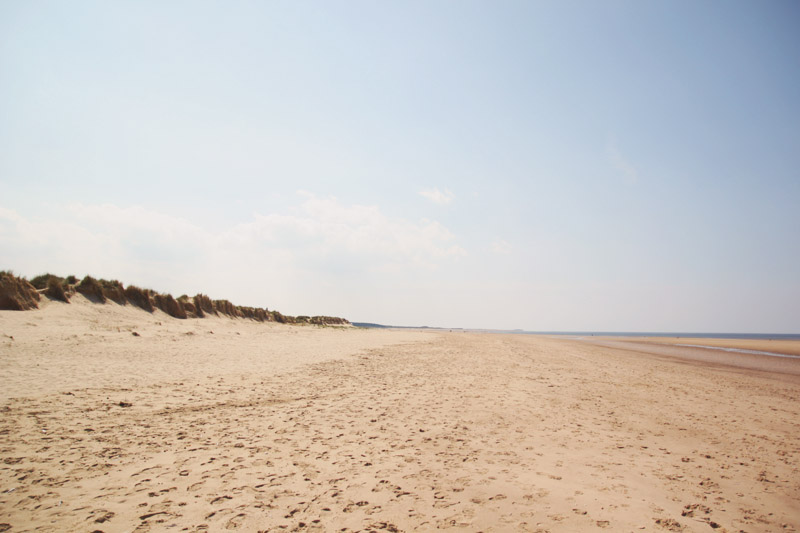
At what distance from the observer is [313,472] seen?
192 inches

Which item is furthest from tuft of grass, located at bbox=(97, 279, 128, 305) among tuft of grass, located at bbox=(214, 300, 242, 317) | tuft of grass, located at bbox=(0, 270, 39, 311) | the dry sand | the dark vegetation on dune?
the dry sand

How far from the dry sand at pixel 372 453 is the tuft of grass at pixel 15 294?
6.81 meters

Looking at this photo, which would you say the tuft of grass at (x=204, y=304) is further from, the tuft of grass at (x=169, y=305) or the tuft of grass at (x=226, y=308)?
the tuft of grass at (x=169, y=305)

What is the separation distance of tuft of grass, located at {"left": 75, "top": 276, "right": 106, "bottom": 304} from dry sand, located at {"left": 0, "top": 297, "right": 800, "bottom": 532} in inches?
471

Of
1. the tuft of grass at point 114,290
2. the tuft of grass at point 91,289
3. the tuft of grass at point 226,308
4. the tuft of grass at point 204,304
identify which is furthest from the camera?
the tuft of grass at point 226,308

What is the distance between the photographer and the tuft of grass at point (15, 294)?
16.3 m

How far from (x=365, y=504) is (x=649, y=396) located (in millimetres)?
10943

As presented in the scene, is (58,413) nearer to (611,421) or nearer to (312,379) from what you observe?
(312,379)

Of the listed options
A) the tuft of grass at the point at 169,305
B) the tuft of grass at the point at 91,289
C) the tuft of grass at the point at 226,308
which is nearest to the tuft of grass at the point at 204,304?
the tuft of grass at the point at 226,308

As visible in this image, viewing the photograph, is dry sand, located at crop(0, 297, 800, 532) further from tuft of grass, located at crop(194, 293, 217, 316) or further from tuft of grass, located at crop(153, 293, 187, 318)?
tuft of grass, located at crop(194, 293, 217, 316)

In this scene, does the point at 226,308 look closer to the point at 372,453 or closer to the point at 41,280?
the point at 41,280

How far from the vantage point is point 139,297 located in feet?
84.1

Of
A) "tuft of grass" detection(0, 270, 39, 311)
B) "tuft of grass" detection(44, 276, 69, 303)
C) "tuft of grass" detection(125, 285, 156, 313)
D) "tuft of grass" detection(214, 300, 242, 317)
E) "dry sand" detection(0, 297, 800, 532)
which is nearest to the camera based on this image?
"dry sand" detection(0, 297, 800, 532)

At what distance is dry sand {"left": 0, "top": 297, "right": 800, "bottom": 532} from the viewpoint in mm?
3939
